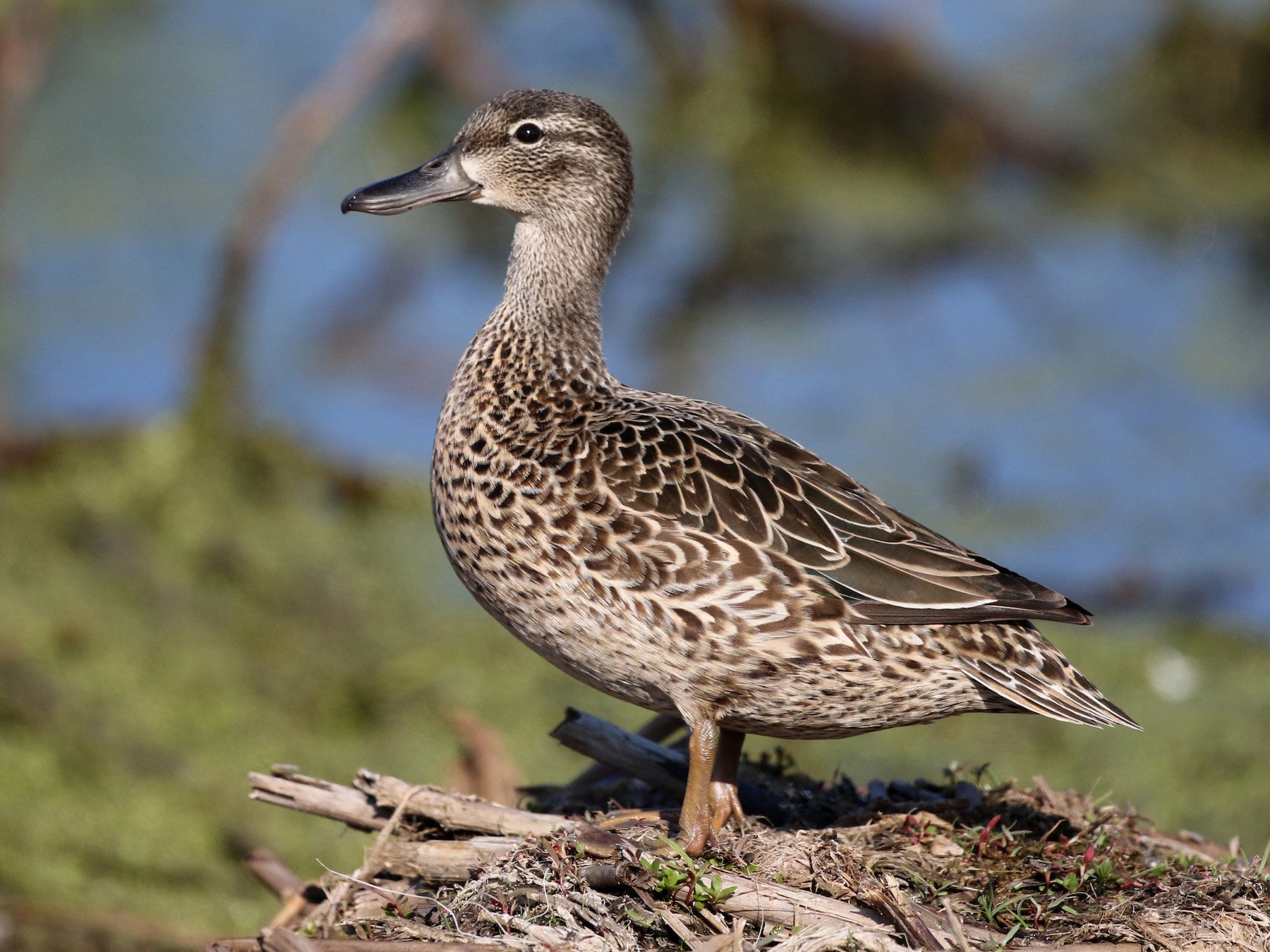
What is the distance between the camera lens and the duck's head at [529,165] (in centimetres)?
429

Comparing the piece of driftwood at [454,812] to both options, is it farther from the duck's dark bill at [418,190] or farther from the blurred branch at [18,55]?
the blurred branch at [18,55]

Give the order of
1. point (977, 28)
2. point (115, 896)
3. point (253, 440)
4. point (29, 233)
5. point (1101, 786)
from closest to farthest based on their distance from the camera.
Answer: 1. point (115, 896)
2. point (1101, 786)
3. point (253, 440)
4. point (29, 233)
5. point (977, 28)

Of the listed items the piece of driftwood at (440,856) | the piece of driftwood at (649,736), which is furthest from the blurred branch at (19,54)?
the piece of driftwood at (440,856)

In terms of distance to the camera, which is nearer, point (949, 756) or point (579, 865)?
point (579, 865)

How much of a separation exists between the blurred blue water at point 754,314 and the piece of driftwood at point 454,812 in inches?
167

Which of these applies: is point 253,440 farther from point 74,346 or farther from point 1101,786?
point 1101,786

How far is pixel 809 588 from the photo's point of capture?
350 cm

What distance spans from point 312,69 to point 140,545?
16.4 feet

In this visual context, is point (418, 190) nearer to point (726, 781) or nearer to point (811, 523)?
point (811, 523)

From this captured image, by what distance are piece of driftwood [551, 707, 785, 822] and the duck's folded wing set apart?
0.71 meters

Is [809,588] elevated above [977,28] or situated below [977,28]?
below

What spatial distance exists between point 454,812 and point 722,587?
33.9 inches

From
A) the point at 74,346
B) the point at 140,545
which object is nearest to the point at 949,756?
the point at 140,545

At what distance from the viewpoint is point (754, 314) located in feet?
31.7
